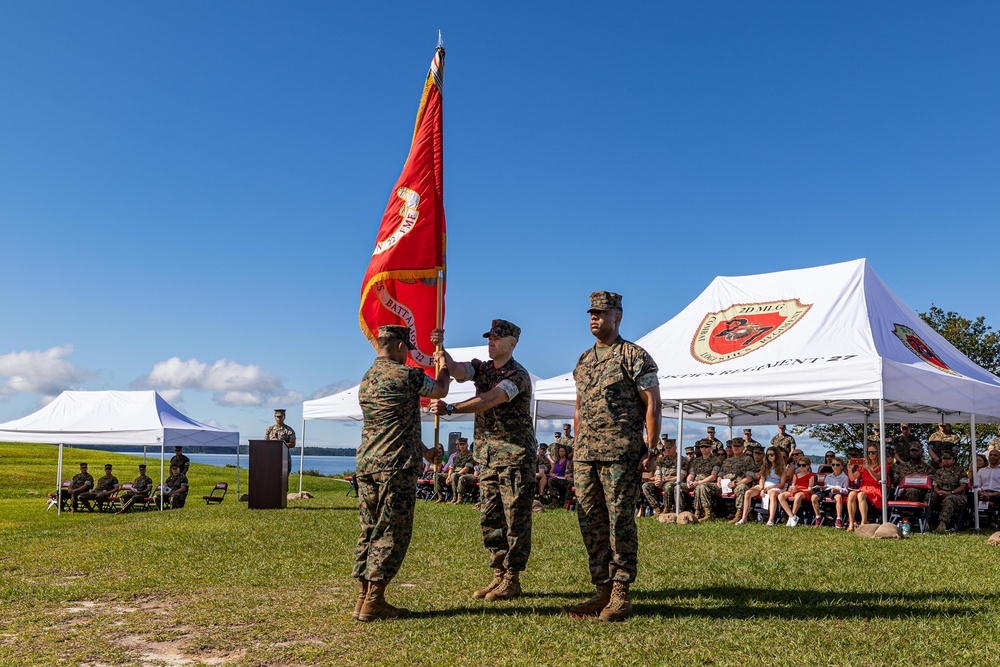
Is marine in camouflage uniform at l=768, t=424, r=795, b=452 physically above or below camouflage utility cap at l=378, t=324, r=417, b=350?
below

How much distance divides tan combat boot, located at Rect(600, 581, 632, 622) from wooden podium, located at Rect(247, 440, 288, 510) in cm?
1156

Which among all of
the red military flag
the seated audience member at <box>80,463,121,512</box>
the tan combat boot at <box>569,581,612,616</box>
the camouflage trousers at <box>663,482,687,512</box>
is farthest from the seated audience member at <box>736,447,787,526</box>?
the seated audience member at <box>80,463,121,512</box>

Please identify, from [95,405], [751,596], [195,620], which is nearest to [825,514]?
[751,596]

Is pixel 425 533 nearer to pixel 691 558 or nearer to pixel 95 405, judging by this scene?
pixel 691 558

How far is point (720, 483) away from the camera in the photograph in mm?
14062

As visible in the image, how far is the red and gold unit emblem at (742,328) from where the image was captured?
550 inches

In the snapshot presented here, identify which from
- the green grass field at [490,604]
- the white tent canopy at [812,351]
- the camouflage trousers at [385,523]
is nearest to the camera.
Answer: the green grass field at [490,604]

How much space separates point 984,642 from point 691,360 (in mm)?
9716

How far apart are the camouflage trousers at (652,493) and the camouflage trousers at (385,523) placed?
947 centimetres

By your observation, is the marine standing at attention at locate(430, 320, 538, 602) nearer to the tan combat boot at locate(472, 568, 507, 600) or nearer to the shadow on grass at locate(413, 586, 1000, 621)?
the tan combat boot at locate(472, 568, 507, 600)

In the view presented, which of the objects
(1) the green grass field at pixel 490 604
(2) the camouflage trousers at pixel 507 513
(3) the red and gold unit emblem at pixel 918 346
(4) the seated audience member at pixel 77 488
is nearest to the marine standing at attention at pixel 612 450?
(1) the green grass field at pixel 490 604

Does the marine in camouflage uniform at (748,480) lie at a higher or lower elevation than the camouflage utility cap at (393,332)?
lower

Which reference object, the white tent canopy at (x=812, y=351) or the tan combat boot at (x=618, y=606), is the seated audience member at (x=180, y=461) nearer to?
the white tent canopy at (x=812, y=351)

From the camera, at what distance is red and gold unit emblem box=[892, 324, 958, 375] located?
13.0 meters
